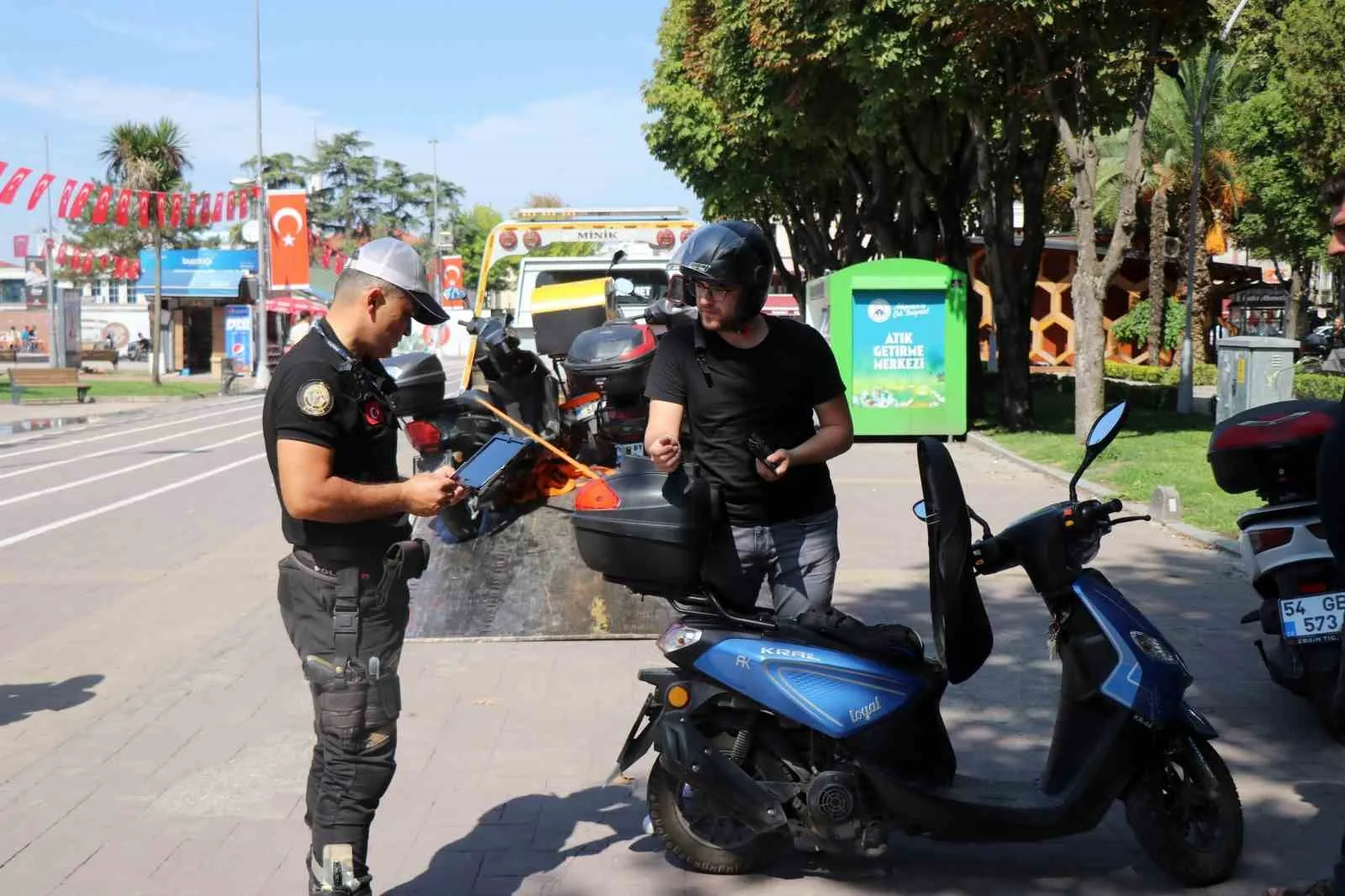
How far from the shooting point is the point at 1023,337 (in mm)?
20672

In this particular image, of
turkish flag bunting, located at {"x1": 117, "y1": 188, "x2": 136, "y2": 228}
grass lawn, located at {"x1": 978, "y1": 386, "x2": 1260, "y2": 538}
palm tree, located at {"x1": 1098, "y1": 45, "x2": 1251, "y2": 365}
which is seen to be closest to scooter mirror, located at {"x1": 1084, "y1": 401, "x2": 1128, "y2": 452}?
grass lawn, located at {"x1": 978, "y1": 386, "x2": 1260, "y2": 538}

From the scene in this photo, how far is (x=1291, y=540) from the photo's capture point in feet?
18.3

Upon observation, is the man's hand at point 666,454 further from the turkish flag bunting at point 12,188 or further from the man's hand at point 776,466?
the turkish flag bunting at point 12,188

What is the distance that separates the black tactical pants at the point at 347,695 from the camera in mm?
3584

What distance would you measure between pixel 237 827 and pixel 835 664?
2085 mm

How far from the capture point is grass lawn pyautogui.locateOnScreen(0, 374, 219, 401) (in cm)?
3402

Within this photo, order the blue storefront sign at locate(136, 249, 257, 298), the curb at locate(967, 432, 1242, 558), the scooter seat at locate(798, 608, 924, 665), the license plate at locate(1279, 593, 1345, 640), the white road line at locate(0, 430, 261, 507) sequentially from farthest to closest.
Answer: the blue storefront sign at locate(136, 249, 257, 298) < the white road line at locate(0, 430, 261, 507) < the curb at locate(967, 432, 1242, 558) < the license plate at locate(1279, 593, 1345, 640) < the scooter seat at locate(798, 608, 924, 665)

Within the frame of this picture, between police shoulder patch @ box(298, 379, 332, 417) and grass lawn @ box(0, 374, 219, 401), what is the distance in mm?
31042

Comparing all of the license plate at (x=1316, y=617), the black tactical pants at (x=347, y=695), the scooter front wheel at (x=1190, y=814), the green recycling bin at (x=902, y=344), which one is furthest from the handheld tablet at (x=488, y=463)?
the green recycling bin at (x=902, y=344)

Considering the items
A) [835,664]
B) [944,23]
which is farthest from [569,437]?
[944,23]

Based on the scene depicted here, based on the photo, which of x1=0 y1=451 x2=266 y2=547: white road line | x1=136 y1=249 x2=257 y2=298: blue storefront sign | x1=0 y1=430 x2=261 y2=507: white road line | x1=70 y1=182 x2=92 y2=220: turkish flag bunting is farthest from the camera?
x1=136 y1=249 x2=257 y2=298: blue storefront sign

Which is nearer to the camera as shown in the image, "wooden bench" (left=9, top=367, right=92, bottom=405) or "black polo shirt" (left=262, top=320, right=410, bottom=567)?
"black polo shirt" (left=262, top=320, right=410, bottom=567)

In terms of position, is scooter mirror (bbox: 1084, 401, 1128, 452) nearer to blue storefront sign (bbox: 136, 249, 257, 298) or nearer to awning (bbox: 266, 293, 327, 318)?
awning (bbox: 266, 293, 327, 318)

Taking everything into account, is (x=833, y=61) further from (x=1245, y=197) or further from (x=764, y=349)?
(x=1245, y=197)
